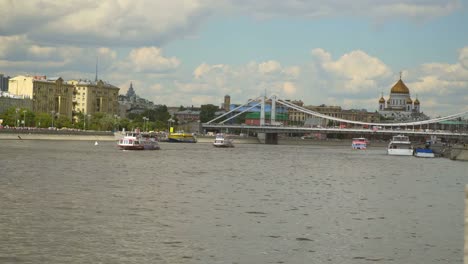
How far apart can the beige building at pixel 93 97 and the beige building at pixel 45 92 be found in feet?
7.59

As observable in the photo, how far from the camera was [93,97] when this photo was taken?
555 feet

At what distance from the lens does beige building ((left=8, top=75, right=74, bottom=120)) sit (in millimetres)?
156500

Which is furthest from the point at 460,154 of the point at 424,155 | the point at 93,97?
the point at 93,97

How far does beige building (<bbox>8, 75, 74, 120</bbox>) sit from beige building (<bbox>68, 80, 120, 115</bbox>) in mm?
2314

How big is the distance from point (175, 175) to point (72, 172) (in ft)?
14.5

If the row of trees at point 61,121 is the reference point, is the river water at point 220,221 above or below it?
below

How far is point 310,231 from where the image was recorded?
2111 centimetres

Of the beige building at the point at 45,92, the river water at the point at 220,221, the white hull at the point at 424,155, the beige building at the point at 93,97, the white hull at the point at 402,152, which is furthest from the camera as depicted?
the beige building at the point at 93,97

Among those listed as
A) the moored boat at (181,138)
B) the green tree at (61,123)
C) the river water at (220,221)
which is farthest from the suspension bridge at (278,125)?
the river water at (220,221)

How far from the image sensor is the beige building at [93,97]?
167 m

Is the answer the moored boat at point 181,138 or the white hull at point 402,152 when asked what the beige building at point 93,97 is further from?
the white hull at point 402,152

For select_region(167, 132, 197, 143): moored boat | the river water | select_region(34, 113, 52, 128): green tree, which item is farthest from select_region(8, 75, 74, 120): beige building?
the river water

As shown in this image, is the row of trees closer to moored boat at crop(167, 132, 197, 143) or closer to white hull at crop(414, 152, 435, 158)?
moored boat at crop(167, 132, 197, 143)

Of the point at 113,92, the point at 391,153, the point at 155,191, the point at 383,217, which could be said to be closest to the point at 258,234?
the point at 383,217
